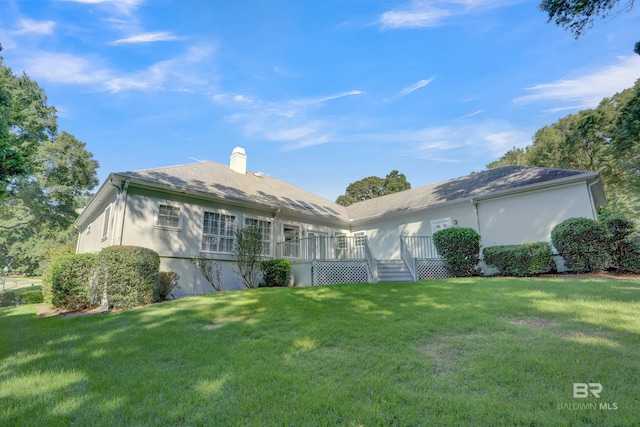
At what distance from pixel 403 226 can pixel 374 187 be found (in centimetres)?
2240

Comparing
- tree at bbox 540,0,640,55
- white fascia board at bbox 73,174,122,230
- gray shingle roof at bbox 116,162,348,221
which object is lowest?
white fascia board at bbox 73,174,122,230

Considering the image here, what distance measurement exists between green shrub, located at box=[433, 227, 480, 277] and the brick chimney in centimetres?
1053

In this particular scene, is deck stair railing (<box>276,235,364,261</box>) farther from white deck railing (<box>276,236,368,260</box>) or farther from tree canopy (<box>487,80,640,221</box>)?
tree canopy (<box>487,80,640,221</box>)

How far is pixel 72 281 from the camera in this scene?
8.13m

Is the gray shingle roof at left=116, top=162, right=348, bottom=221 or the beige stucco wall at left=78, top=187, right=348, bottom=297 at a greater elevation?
the gray shingle roof at left=116, top=162, right=348, bottom=221

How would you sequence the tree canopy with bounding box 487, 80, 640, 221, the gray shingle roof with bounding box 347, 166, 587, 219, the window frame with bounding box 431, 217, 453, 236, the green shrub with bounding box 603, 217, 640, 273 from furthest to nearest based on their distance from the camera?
the tree canopy with bounding box 487, 80, 640, 221
the window frame with bounding box 431, 217, 453, 236
the gray shingle roof with bounding box 347, 166, 587, 219
the green shrub with bounding box 603, 217, 640, 273

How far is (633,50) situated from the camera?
6.95 metres

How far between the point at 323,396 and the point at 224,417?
0.82 m

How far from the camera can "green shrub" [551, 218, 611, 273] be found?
8.80 meters

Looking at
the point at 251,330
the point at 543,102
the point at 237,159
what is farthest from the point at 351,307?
the point at 543,102

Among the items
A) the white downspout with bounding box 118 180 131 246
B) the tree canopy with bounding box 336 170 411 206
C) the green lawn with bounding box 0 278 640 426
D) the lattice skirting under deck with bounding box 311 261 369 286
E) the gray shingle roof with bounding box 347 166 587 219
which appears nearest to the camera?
the green lawn with bounding box 0 278 640 426

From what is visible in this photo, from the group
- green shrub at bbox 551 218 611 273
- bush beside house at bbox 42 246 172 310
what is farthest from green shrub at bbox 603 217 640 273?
bush beside house at bbox 42 246 172 310

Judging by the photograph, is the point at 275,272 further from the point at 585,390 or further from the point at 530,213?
the point at 530,213

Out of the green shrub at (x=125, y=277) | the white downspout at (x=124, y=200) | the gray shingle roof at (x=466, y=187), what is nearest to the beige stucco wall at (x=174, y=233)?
the white downspout at (x=124, y=200)
